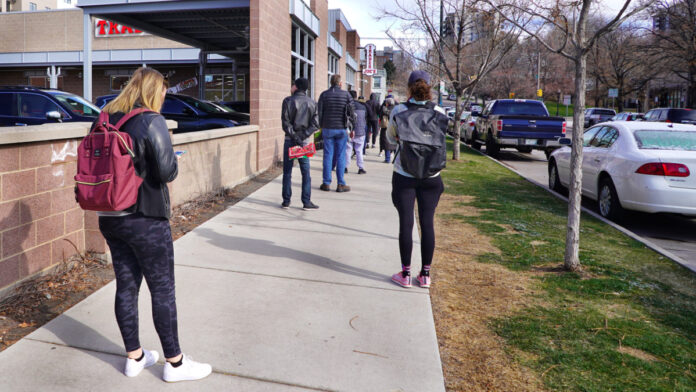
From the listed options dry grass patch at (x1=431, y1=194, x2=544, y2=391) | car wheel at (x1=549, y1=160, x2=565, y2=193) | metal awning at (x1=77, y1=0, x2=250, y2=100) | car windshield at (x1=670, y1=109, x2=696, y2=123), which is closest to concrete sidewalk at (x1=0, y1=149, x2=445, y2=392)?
dry grass patch at (x1=431, y1=194, x2=544, y2=391)

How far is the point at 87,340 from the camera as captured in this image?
364 centimetres

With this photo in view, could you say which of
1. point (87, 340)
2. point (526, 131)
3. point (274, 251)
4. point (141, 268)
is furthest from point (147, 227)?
point (526, 131)

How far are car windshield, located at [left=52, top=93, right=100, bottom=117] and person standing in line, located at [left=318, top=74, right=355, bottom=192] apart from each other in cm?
503

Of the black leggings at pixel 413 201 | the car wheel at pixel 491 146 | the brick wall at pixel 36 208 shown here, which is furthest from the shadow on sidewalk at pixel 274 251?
the car wheel at pixel 491 146

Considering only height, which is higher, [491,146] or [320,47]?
[320,47]

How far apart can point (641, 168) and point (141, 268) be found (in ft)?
22.6

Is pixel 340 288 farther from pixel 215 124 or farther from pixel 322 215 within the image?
pixel 215 124

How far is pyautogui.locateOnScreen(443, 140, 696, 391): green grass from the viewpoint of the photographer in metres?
3.42

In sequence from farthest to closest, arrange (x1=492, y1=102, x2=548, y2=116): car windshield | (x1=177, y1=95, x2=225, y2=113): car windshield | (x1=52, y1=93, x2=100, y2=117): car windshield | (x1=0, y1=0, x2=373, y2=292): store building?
(x1=492, y1=102, x2=548, y2=116): car windshield
(x1=177, y1=95, x2=225, y2=113): car windshield
(x1=52, y1=93, x2=100, y2=117): car windshield
(x1=0, y1=0, x2=373, y2=292): store building

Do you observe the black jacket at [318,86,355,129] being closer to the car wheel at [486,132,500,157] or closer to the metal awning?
the metal awning

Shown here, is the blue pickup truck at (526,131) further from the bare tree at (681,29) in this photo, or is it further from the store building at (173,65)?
the bare tree at (681,29)

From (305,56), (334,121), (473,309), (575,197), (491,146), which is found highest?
(305,56)

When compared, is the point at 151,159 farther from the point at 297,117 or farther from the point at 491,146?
the point at 491,146

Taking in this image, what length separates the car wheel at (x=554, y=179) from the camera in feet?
36.1
